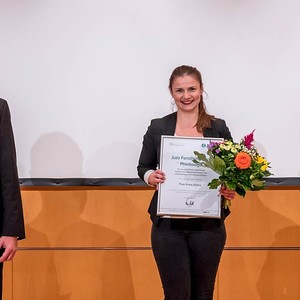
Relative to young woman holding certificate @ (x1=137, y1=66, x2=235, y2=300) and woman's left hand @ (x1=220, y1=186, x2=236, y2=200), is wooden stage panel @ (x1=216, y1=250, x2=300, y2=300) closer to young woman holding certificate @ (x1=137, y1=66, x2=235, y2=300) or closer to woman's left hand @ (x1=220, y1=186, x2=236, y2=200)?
young woman holding certificate @ (x1=137, y1=66, x2=235, y2=300)

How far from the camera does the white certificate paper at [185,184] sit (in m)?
2.74

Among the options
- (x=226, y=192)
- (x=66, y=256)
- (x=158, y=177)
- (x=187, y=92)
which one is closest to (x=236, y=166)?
(x=226, y=192)

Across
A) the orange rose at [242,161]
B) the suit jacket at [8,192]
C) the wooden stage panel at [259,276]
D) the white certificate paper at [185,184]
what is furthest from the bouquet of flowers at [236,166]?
the wooden stage panel at [259,276]

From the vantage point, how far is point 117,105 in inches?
142

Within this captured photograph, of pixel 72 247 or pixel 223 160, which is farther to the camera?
pixel 72 247

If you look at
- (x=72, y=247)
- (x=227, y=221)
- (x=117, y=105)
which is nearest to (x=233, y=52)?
(x=117, y=105)

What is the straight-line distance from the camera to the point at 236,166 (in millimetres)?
2529

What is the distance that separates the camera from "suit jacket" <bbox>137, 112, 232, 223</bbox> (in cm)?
288

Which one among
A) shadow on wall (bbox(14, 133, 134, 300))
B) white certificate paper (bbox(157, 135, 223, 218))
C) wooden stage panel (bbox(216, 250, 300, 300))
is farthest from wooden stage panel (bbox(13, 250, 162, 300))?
white certificate paper (bbox(157, 135, 223, 218))

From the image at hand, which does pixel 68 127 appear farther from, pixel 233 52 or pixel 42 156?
pixel 233 52

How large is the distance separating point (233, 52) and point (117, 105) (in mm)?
892

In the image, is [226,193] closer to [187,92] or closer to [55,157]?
[187,92]

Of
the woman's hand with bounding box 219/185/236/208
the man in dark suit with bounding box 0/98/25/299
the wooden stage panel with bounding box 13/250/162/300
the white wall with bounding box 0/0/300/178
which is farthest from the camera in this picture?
the wooden stage panel with bounding box 13/250/162/300

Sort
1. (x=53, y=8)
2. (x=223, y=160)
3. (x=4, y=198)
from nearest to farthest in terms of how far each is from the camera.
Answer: (x=4, y=198)
(x=223, y=160)
(x=53, y=8)
